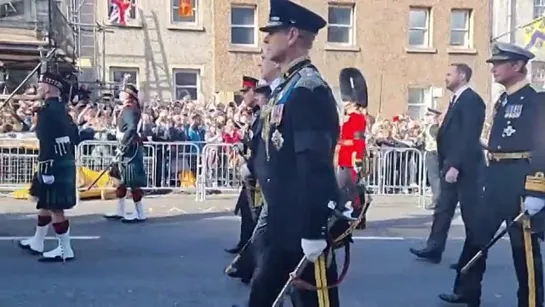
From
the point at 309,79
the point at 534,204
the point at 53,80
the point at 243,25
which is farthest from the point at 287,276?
the point at 243,25

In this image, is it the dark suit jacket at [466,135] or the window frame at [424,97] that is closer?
the dark suit jacket at [466,135]

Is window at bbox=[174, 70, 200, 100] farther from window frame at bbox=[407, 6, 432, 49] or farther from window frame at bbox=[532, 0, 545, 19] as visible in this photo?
window frame at bbox=[532, 0, 545, 19]

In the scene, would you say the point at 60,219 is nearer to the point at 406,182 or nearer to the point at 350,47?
the point at 406,182

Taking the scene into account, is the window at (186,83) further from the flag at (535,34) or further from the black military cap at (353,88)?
the black military cap at (353,88)

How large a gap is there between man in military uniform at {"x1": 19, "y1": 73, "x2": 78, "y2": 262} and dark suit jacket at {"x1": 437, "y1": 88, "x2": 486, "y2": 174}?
373 centimetres

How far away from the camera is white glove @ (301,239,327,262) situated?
3.87 metres

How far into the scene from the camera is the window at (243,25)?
25078 millimetres

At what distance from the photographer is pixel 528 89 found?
19.1 feet

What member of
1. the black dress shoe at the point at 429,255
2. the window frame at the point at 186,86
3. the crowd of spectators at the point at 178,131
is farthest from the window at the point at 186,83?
the black dress shoe at the point at 429,255

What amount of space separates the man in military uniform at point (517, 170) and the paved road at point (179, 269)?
1.17 m

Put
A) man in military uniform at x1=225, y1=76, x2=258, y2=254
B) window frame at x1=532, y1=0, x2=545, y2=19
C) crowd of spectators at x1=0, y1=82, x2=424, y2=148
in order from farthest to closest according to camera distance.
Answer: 1. window frame at x1=532, y1=0, x2=545, y2=19
2. crowd of spectators at x1=0, y1=82, x2=424, y2=148
3. man in military uniform at x1=225, y1=76, x2=258, y2=254

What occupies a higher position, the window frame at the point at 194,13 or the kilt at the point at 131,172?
the window frame at the point at 194,13

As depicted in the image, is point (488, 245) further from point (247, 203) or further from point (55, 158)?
point (55, 158)

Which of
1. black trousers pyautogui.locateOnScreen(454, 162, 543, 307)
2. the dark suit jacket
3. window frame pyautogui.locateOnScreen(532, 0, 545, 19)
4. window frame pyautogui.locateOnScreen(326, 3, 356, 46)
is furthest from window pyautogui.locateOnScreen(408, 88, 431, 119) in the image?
black trousers pyautogui.locateOnScreen(454, 162, 543, 307)
